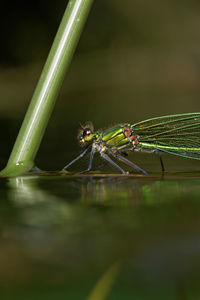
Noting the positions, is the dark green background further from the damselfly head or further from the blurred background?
the blurred background

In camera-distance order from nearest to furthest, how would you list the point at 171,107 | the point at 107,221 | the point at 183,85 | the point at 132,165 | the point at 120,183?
the point at 107,221 < the point at 120,183 < the point at 132,165 < the point at 171,107 < the point at 183,85

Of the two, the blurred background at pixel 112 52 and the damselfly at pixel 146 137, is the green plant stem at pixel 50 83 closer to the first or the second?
the damselfly at pixel 146 137

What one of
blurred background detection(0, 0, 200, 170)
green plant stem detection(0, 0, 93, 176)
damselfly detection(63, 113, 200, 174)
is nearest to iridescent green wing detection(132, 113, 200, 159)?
damselfly detection(63, 113, 200, 174)

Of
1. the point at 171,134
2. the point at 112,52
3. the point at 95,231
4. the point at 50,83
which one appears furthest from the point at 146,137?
the point at 112,52

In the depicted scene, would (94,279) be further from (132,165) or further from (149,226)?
(132,165)

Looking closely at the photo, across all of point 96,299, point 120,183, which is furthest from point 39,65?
point 96,299

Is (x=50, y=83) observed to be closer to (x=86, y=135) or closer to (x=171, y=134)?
(x=86, y=135)
